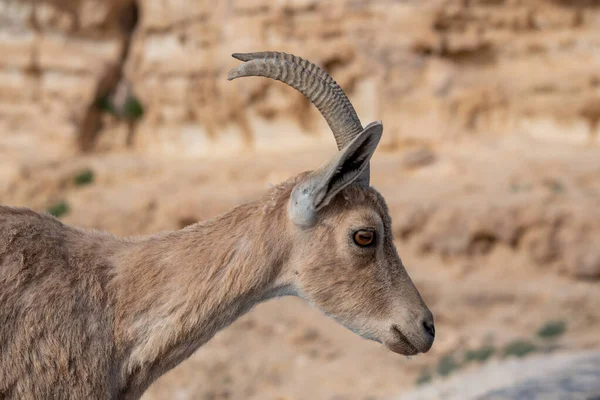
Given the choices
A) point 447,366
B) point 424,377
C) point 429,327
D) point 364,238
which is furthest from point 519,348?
point 364,238

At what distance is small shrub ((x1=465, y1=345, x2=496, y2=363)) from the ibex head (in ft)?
23.7

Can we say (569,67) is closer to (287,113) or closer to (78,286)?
(287,113)

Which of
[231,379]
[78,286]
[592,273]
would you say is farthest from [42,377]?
[592,273]

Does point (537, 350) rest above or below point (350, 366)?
above

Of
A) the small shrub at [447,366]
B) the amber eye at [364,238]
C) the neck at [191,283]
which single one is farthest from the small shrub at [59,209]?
the amber eye at [364,238]

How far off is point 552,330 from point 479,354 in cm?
142

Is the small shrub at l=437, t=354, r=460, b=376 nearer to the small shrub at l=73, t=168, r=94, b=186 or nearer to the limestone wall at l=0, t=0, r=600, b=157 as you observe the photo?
the limestone wall at l=0, t=0, r=600, b=157

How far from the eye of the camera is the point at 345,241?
4.40m

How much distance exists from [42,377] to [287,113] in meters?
16.6

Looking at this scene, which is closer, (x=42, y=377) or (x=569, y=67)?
(x=42, y=377)

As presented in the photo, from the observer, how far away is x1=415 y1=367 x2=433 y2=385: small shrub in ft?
34.5

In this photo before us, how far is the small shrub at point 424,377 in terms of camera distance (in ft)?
34.5

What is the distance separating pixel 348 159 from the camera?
13.8 feet

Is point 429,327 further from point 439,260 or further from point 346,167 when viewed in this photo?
point 439,260
